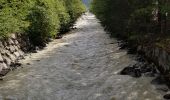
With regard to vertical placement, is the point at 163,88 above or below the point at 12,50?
below

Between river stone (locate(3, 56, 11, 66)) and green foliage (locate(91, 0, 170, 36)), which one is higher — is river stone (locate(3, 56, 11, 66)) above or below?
below

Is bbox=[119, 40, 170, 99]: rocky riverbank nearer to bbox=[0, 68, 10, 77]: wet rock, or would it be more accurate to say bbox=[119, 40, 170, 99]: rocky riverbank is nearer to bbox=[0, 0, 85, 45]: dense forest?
bbox=[0, 68, 10, 77]: wet rock

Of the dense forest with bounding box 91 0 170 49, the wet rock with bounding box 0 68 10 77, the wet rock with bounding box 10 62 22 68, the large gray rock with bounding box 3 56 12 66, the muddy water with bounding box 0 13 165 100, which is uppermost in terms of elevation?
the dense forest with bounding box 91 0 170 49

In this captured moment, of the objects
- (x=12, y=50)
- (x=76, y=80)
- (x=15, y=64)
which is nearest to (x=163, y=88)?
(x=76, y=80)

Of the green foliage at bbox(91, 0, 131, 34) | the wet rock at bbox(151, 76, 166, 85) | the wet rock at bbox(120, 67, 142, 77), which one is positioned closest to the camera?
the wet rock at bbox(151, 76, 166, 85)

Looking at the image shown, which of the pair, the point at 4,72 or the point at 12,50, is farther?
A: the point at 12,50

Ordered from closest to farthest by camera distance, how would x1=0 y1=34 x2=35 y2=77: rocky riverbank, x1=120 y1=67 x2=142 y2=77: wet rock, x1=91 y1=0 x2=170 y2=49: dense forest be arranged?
1. x1=120 y1=67 x2=142 y2=77: wet rock
2. x1=91 y1=0 x2=170 y2=49: dense forest
3. x1=0 y1=34 x2=35 y2=77: rocky riverbank

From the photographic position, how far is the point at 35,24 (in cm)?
3038

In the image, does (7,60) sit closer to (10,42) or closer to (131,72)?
(10,42)

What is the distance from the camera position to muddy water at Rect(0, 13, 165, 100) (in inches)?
616

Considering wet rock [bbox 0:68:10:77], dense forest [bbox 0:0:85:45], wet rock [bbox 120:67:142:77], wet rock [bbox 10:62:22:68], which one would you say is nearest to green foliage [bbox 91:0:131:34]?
dense forest [bbox 0:0:85:45]

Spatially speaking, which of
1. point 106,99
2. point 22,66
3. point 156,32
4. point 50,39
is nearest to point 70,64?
point 22,66

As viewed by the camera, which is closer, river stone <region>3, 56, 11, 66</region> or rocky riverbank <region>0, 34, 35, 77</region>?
rocky riverbank <region>0, 34, 35, 77</region>

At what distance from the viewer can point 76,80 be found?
18391 mm
